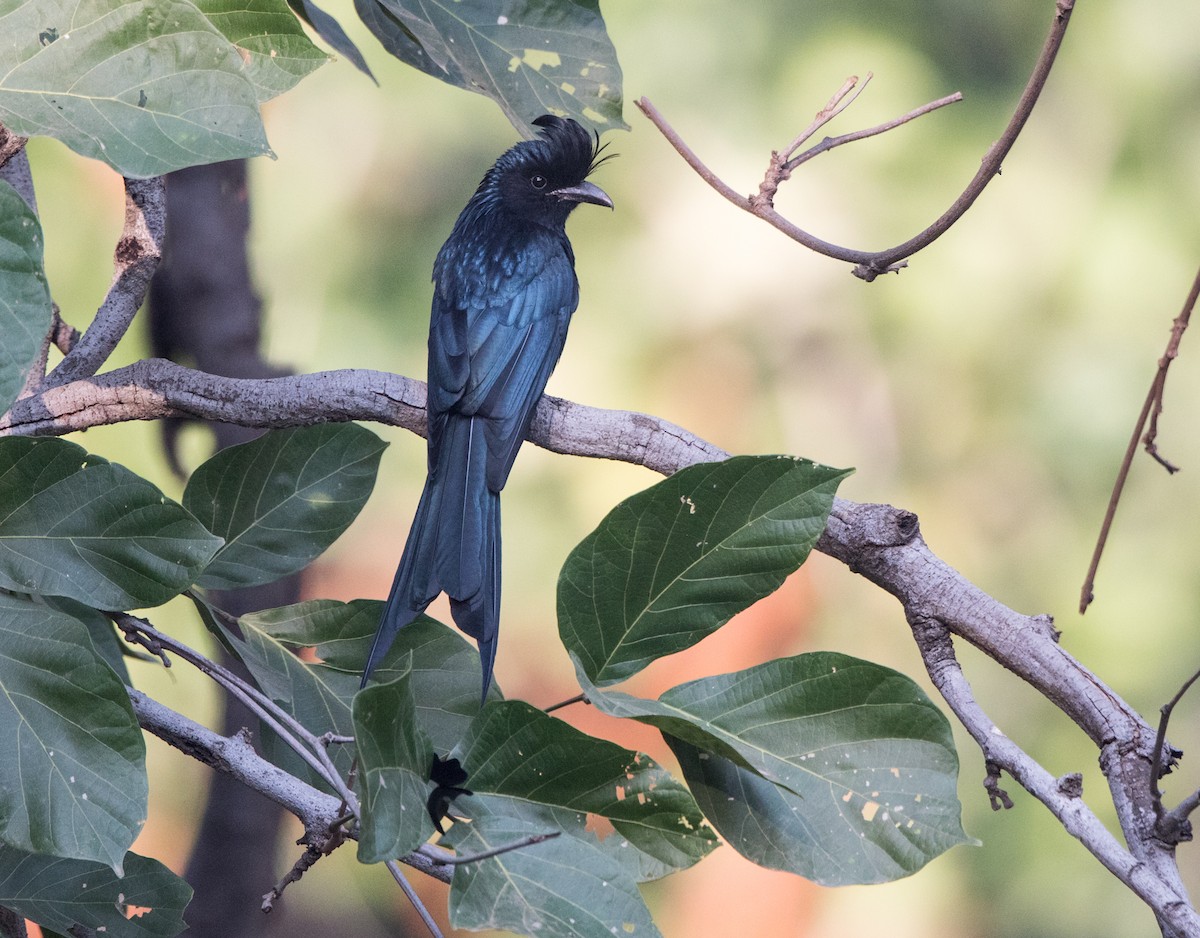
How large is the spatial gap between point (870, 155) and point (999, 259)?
0.28 metres

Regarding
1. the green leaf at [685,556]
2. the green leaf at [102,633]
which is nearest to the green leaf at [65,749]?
the green leaf at [102,633]

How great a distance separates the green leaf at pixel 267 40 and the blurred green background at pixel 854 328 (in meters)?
0.96

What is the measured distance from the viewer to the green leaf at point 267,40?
0.73 m

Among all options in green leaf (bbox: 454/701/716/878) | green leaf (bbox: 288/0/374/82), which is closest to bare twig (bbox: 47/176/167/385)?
green leaf (bbox: 288/0/374/82)

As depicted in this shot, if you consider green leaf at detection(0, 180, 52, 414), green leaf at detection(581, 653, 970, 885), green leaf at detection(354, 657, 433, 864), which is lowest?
green leaf at detection(354, 657, 433, 864)

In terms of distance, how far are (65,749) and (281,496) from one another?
0.31m

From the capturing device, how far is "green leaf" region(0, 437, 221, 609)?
67 cm

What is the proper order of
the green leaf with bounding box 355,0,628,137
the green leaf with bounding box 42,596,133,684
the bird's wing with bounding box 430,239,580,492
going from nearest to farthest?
the green leaf with bounding box 42,596,133,684 < the green leaf with bounding box 355,0,628,137 < the bird's wing with bounding box 430,239,580,492

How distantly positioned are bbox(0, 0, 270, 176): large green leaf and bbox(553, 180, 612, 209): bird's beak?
96 cm

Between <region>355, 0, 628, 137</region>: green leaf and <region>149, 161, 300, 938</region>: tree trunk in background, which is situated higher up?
<region>355, 0, 628, 137</region>: green leaf

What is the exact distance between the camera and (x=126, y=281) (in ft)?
3.53

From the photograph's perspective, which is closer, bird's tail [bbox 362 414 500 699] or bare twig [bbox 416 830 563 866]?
bare twig [bbox 416 830 563 866]

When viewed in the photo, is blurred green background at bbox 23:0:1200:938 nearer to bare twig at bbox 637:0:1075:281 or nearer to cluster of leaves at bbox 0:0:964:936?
bare twig at bbox 637:0:1075:281

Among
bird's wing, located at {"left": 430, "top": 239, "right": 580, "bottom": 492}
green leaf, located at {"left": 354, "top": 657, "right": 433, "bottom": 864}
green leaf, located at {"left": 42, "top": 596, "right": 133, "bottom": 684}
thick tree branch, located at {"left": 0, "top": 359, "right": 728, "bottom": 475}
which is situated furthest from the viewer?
bird's wing, located at {"left": 430, "top": 239, "right": 580, "bottom": 492}
